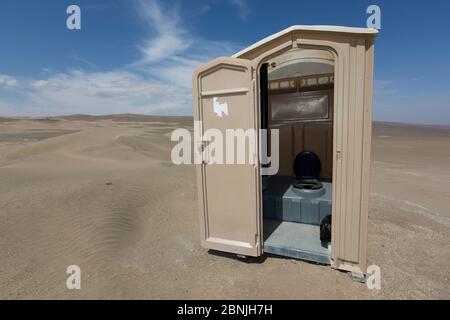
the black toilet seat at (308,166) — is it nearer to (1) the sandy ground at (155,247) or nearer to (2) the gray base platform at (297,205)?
(2) the gray base platform at (297,205)

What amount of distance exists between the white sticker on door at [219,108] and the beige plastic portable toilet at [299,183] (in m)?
0.01

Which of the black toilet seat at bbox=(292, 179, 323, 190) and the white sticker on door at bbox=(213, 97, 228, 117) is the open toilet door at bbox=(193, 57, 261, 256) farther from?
the black toilet seat at bbox=(292, 179, 323, 190)

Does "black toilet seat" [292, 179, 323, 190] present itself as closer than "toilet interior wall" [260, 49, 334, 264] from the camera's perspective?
No

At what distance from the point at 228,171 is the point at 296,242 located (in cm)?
160

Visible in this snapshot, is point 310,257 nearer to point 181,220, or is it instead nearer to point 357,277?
point 357,277

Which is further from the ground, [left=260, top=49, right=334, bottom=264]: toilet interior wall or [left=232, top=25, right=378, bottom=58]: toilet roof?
[left=232, top=25, right=378, bottom=58]: toilet roof

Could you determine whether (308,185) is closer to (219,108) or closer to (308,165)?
(308,165)

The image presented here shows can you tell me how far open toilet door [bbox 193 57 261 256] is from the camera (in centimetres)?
368

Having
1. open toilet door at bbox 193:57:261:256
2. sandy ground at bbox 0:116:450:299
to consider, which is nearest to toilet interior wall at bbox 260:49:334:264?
sandy ground at bbox 0:116:450:299

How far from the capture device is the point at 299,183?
5.30 m

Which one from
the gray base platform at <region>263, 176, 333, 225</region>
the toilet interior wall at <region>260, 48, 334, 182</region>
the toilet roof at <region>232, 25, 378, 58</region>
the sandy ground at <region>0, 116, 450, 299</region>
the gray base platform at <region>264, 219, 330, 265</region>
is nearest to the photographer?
the toilet roof at <region>232, 25, 378, 58</region>

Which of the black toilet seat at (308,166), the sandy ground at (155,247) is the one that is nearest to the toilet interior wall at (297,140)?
the black toilet seat at (308,166)
